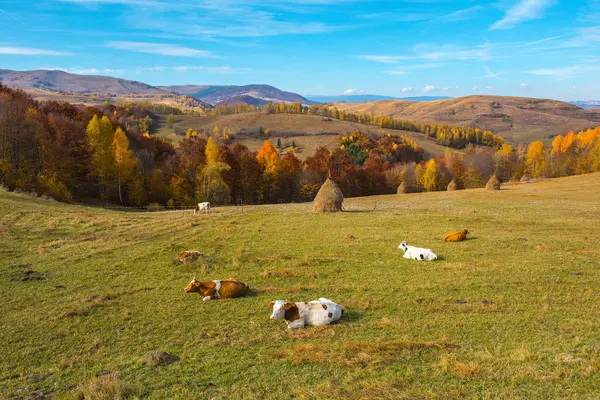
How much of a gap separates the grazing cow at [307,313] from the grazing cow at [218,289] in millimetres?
2291

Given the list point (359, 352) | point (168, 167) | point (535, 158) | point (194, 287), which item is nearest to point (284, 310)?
point (359, 352)

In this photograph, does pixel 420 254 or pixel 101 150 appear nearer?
pixel 420 254

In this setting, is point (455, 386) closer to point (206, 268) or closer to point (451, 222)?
point (206, 268)

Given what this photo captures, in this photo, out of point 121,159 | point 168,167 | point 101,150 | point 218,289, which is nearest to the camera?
point 218,289

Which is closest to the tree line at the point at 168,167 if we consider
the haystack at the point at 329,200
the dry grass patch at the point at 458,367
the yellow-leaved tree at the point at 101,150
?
the yellow-leaved tree at the point at 101,150

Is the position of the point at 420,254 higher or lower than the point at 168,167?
lower

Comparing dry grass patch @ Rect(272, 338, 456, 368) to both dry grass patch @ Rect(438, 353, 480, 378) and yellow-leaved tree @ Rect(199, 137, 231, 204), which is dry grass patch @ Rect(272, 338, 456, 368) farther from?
yellow-leaved tree @ Rect(199, 137, 231, 204)

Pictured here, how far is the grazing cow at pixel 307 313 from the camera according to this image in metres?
10.0

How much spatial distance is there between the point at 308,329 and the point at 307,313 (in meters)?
0.49

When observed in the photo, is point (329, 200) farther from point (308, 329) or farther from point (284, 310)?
point (308, 329)

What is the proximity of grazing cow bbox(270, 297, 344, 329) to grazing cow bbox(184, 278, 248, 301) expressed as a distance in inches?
90.2

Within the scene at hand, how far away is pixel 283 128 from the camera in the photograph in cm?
16950

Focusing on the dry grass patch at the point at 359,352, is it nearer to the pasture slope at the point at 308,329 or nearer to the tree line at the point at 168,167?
the pasture slope at the point at 308,329

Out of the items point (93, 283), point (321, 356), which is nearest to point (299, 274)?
point (321, 356)
